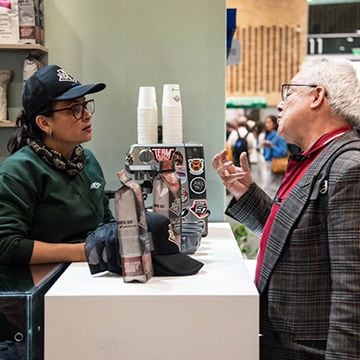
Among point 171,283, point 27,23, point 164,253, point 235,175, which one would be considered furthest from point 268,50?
point 171,283

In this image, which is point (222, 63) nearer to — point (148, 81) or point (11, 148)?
point (148, 81)

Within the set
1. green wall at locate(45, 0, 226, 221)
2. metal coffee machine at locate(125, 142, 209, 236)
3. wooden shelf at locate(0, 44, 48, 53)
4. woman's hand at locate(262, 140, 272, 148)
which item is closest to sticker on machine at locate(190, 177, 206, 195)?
metal coffee machine at locate(125, 142, 209, 236)

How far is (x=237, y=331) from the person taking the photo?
62.0 inches

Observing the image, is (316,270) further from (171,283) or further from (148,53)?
(148,53)

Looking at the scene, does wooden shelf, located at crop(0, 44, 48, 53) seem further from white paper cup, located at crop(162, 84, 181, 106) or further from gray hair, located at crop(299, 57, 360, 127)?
gray hair, located at crop(299, 57, 360, 127)

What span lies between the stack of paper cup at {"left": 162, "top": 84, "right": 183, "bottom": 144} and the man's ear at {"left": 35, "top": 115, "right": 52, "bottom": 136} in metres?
0.68

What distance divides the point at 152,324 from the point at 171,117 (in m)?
1.33

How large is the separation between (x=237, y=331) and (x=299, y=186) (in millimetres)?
441

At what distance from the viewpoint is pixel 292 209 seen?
1.66 m

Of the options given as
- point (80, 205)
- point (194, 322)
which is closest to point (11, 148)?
point (80, 205)

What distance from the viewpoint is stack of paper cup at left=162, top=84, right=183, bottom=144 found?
271 centimetres

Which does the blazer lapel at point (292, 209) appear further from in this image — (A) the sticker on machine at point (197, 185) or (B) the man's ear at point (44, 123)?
(B) the man's ear at point (44, 123)

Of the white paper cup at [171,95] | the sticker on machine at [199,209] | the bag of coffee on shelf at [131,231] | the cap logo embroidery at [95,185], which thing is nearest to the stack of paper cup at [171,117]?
the white paper cup at [171,95]

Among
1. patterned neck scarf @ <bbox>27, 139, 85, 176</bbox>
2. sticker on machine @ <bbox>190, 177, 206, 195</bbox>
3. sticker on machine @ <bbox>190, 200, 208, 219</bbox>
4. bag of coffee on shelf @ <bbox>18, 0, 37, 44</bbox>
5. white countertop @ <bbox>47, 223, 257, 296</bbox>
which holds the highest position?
bag of coffee on shelf @ <bbox>18, 0, 37, 44</bbox>
